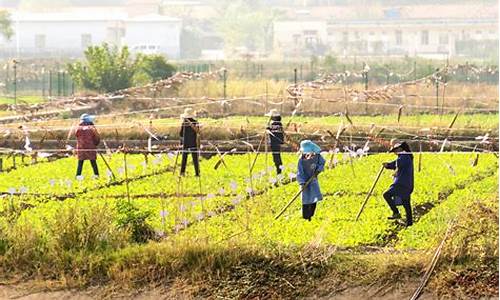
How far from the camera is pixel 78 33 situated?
50531 millimetres

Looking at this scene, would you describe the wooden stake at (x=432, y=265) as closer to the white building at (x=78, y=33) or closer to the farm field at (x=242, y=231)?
the farm field at (x=242, y=231)

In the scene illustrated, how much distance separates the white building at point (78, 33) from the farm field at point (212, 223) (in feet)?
112

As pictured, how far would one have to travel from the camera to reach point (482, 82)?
34.7 m

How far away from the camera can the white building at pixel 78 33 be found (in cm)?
4938

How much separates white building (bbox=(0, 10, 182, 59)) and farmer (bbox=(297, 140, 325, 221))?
38.1 m

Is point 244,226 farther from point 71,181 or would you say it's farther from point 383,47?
point 383,47

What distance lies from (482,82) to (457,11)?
72.2 feet

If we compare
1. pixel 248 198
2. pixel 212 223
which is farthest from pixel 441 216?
pixel 248 198

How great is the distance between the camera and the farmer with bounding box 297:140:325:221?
37.8 ft

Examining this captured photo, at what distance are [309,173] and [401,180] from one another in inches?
41.8

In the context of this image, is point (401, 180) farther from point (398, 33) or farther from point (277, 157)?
point (398, 33)

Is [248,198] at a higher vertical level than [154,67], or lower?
lower

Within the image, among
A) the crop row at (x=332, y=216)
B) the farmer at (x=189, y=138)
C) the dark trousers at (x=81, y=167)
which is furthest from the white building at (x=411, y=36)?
the dark trousers at (x=81, y=167)

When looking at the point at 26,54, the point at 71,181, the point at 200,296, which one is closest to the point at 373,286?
the point at 200,296
